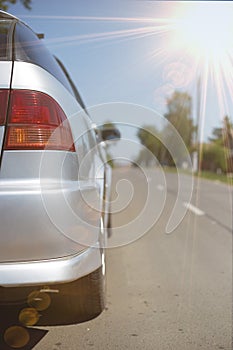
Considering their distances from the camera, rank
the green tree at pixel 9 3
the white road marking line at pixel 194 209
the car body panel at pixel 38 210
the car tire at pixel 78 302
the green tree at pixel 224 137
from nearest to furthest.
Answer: the car body panel at pixel 38 210 < the car tire at pixel 78 302 < the green tree at pixel 9 3 < the white road marking line at pixel 194 209 < the green tree at pixel 224 137

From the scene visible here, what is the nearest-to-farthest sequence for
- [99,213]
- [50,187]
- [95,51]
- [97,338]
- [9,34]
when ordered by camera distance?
[50,187] → [9,34] → [99,213] → [97,338] → [95,51]

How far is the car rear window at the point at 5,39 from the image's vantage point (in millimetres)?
2190

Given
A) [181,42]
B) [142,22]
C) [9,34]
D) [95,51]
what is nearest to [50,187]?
[9,34]

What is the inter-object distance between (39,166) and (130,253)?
3387mm

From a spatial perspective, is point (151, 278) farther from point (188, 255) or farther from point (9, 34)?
point (9, 34)

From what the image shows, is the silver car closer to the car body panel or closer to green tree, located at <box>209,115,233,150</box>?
the car body panel

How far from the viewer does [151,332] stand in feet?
9.58

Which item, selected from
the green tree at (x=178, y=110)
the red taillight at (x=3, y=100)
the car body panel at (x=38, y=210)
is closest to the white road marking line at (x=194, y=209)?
the green tree at (x=178, y=110)

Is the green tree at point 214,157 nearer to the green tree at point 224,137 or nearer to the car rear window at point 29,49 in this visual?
the green tree at point 224,137

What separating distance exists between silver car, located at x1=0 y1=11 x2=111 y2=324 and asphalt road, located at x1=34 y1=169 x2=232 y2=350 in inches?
28.9

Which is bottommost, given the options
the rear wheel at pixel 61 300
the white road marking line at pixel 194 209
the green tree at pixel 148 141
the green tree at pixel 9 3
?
the white road marking line at pixel 194 209

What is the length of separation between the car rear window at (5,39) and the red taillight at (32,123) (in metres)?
0.21

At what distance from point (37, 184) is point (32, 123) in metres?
0.31

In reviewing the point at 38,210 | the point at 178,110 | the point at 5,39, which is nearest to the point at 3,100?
the point at 5,39
